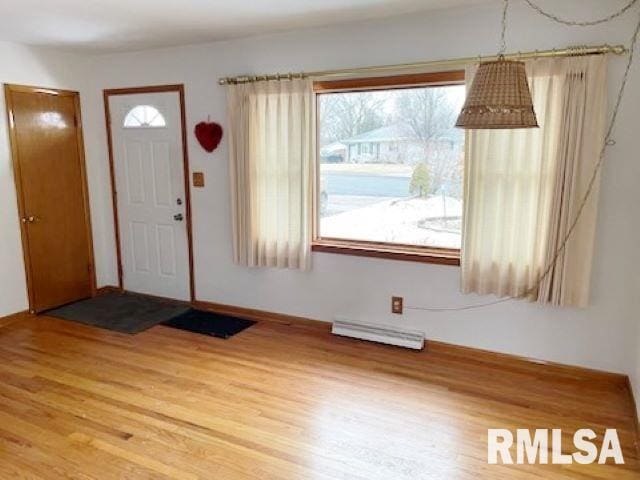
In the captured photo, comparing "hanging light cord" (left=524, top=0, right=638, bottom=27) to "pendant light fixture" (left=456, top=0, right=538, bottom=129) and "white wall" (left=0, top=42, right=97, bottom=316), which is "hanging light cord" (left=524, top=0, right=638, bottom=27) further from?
"white wall" (left=0, top=42, right=97, bottom=316)

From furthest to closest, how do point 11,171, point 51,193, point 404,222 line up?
point 51,193 < point 11,171 < point 404,222

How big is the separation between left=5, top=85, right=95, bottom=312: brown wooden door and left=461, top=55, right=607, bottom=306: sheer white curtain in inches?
145

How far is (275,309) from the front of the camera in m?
4.29

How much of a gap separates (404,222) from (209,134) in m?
1.84

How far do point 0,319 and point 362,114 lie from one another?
3529mm

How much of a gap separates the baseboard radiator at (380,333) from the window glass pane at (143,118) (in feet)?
8.08

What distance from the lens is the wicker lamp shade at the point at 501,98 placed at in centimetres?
192

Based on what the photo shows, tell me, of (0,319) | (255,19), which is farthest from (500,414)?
(0,319)

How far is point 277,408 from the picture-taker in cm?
287

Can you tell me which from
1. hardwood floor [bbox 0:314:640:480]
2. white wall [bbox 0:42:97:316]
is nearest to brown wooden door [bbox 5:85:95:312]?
white wall [bbox 0:42:97:316]

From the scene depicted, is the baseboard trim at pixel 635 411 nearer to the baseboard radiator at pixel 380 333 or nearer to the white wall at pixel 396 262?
the white wall at pixel 396 262

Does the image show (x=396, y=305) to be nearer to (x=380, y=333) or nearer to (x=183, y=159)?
(x=380, y=333)

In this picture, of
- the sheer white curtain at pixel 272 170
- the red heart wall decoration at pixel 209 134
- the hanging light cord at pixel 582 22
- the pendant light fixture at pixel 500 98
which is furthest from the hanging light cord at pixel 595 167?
the red heart wall decoration at pixel 209 134

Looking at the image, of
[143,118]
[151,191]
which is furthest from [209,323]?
[143,118]
